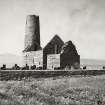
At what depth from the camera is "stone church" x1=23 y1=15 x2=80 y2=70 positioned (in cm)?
5144

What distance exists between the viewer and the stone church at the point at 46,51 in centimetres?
5144

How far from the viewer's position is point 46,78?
93.3 ft

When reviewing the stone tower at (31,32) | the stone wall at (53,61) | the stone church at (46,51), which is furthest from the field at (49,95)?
the stone tower at (31,32)

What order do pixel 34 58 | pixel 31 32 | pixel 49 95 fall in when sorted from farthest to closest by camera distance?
pixel 31 32 < pixel 34 58 < pixel 49 95

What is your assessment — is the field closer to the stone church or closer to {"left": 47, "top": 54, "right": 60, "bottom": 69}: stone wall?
{"left": 47, "top": 54, "right": 60, "bottom": 69}: stone wall

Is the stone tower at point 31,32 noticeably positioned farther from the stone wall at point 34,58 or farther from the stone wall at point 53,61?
the stone wall at point 53,61

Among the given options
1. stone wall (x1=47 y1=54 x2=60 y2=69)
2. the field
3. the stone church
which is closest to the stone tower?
the stone church

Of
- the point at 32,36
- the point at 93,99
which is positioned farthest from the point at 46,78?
the point at 32,36

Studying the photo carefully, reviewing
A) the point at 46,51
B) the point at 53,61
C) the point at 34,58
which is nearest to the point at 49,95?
the point at 53,61

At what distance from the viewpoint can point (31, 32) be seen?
57.3 m

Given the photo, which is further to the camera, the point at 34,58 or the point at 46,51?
the point at 34,58

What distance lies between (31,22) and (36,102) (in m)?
45.9

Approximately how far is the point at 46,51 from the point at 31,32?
21.5 feet

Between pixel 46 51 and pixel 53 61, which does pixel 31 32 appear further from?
pixel 53 61
